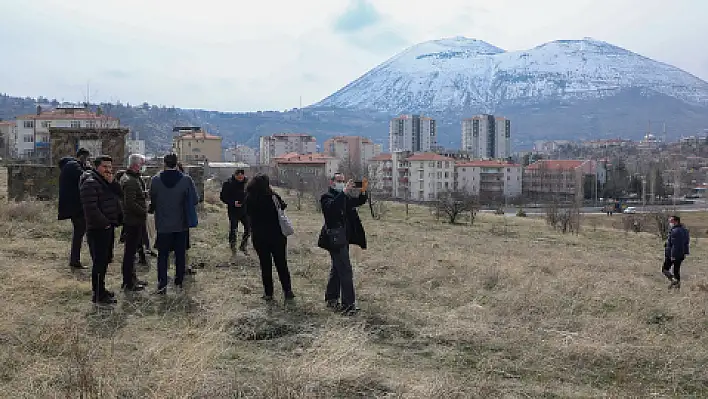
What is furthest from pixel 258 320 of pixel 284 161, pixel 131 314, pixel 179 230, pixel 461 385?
pixel 284 161

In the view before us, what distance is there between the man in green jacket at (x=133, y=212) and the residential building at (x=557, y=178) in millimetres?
89291

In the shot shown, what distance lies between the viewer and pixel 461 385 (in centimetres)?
429

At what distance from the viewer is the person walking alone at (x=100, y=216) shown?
6.30m

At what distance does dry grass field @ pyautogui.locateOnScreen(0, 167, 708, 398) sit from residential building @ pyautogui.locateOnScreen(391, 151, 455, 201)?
269 ft

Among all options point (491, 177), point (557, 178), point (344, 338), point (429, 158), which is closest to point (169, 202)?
point (344, 338)

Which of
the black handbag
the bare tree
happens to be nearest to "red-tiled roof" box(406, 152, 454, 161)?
the bare tree

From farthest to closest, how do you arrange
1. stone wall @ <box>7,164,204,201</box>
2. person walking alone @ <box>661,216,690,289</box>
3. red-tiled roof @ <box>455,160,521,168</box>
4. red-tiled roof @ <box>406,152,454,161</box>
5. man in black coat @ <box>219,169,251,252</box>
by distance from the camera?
red-tiled roof @ <box>455,160,521,168</box>
red-tiled roof @ <box>406,152,454,161</box>
stone wall @ <box>7,164,204,201</box>
person walking alone @ <box>661,216,690,289</box>
man in black coat @ <box>219,169,251,252</box>

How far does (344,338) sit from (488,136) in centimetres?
17069

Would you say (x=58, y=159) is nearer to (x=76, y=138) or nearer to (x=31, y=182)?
(x=76, y=138)

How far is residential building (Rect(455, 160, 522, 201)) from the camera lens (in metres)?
93.2

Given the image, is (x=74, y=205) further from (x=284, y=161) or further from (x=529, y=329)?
(x=284, y=161)

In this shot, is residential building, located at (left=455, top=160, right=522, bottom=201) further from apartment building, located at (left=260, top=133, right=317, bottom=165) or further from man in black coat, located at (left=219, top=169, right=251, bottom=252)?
man in black coat, located at (left=219, top=169, right=251, bottom=252)

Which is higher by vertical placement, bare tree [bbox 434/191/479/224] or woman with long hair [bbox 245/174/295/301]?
woman with long hair [bbox 245/174/295/301]

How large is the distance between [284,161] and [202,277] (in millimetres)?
85730
